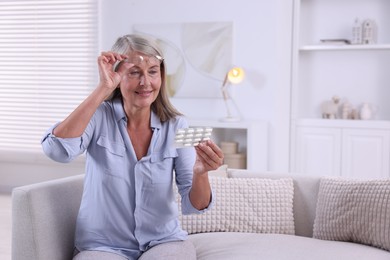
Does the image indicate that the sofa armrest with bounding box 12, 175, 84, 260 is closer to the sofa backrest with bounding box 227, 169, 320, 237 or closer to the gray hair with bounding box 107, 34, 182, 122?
the gray hair with bounding box 107, 34, 182, 122

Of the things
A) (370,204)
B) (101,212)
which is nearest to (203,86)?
(370,204)

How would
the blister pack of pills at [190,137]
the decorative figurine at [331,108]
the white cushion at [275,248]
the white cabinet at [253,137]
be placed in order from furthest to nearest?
the decorative figurine at [331,108], the white cabinet at [253,137], the white cushion at [275,248], the blister pack of pills at [190,137]

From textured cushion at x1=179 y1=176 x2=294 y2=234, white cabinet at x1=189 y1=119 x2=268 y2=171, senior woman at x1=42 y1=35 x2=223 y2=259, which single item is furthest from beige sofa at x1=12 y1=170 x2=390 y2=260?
white cabinet at x1=189 y1=119 x2=268 y2=171

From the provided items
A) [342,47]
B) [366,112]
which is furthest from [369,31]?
[366,112]

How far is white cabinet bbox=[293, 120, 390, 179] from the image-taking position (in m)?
5.25

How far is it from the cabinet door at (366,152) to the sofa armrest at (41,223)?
3440 mm

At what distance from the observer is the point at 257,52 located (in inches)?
212

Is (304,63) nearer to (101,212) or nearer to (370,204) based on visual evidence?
(370,204)

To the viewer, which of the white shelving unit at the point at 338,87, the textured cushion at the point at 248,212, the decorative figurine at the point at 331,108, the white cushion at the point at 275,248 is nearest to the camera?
the white cushion at the point at 275,248

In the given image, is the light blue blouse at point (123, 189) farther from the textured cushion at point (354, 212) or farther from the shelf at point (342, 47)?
the shelf at point (342, 47)

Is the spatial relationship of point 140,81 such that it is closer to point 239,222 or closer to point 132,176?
point 132,176

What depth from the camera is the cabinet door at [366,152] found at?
17.2 feet

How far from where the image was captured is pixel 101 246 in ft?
7.18

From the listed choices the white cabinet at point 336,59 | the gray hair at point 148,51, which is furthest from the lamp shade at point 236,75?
the gray hair at point 148,51
